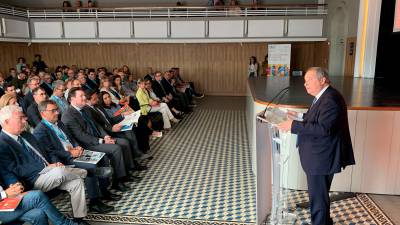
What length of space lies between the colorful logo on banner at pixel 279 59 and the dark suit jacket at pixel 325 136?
29.5 feet

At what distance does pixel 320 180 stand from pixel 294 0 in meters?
11.0

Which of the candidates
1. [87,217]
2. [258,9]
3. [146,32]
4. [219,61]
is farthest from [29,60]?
[87,217]

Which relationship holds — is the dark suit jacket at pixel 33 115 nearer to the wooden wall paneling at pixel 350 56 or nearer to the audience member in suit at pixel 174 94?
the audience member in suit at pixel 174 94

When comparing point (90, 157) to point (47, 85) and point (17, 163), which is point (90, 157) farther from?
point (47, 85)

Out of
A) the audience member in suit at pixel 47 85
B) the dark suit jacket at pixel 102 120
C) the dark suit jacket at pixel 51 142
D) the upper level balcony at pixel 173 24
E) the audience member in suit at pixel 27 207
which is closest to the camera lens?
the audience member in suit at pixel 27 207

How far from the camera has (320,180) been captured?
2.95 meters

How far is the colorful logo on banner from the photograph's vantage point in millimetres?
11422

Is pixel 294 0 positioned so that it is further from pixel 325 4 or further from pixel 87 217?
pixel 87 217

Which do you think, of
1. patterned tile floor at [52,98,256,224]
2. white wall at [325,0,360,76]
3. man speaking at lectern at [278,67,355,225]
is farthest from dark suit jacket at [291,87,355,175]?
white wall at [325,0,360,76]

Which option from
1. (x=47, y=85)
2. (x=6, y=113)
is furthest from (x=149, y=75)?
(x=6, y=113)

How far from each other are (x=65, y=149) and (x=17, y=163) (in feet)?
2.54

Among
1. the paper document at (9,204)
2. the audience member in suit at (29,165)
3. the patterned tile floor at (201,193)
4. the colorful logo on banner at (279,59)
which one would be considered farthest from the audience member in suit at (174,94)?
the paper document at (9,204)

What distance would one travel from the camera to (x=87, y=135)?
4.35 metres

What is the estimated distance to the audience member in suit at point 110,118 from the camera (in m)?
4.81
